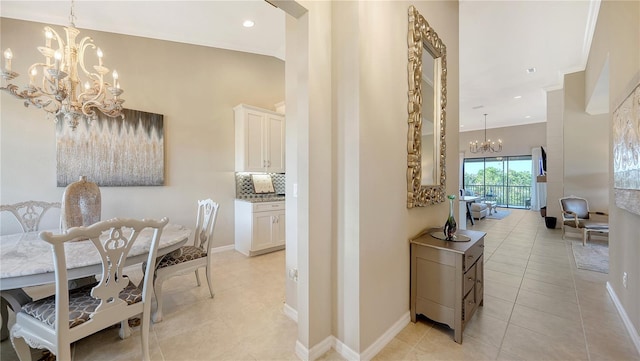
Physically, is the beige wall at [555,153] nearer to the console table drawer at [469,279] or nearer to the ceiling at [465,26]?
the ceiling at [465,26]

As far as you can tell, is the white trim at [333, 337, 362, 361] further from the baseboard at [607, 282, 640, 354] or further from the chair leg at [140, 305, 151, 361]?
the baseboard at [607, 282, 640, 354]

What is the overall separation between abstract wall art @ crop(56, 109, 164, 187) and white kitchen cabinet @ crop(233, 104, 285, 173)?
44.9 inches

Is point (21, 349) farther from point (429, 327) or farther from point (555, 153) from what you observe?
point (555, 153)

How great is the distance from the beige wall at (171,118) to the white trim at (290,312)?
7.72 ft

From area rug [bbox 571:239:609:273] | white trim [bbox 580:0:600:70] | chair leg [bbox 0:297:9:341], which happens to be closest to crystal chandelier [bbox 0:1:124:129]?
chair leg [bbox 0:297:9:341]


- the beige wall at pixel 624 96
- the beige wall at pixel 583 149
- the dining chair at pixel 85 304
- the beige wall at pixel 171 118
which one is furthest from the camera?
the beige wall at pixel 583 149

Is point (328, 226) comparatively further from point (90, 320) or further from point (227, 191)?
point (227, 191)

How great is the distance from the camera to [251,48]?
4.39m

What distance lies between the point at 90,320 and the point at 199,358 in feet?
2.36

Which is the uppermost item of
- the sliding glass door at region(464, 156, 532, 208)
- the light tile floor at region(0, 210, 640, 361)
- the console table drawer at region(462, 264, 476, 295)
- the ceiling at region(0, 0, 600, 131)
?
the ceiling at region(0, 0, 600, 131)

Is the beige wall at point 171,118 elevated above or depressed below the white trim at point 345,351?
above

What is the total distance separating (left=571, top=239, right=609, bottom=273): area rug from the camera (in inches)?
134

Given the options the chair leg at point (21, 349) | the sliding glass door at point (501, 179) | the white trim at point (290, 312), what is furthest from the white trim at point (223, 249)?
the sliding glass door at point (501, 179)

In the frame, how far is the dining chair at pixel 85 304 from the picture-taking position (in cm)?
134
